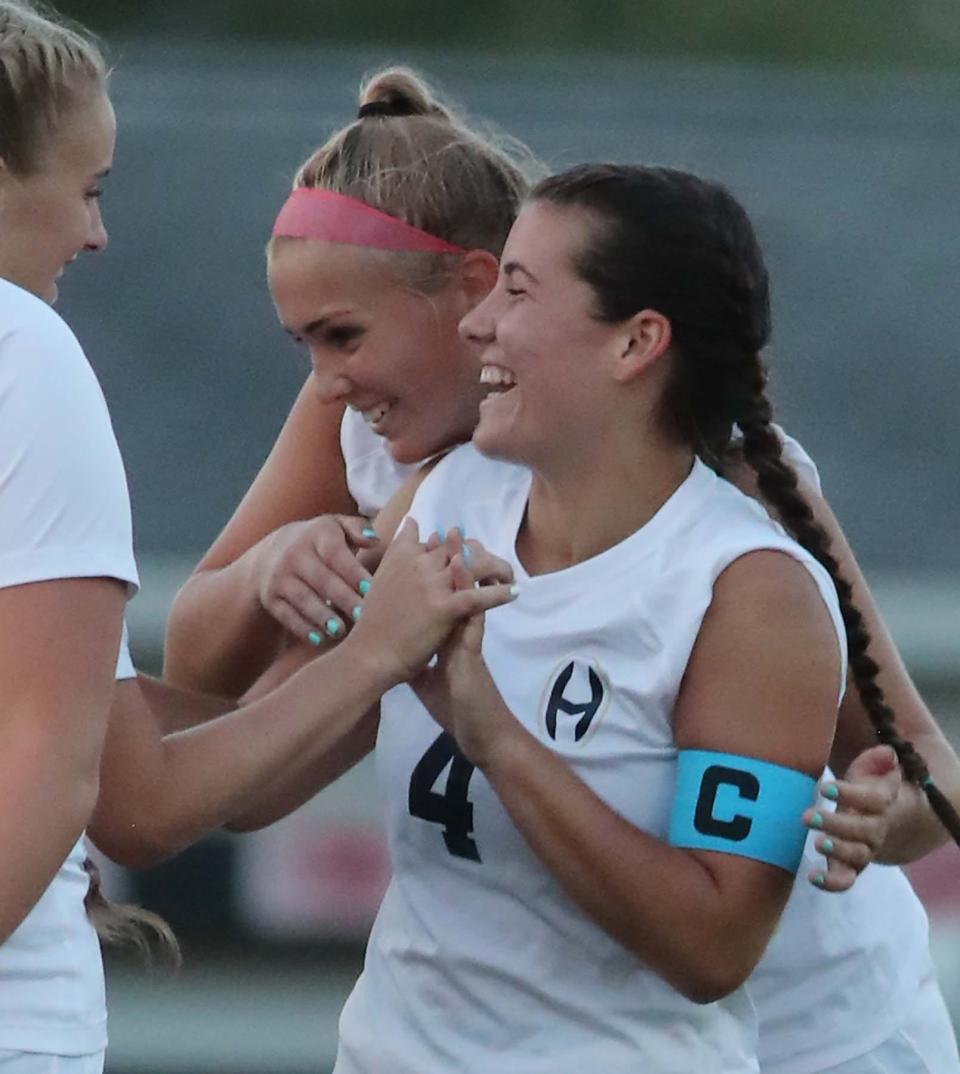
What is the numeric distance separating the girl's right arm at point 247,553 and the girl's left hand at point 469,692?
492mm

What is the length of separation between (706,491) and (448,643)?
1.08 feet

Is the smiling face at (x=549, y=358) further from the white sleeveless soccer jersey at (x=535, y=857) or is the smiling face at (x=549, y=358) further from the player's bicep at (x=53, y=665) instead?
the player's bicep at (x=53, y=665)

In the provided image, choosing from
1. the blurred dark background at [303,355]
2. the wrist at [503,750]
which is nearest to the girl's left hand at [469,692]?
the wrist at [503,750]

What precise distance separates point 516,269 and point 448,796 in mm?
550

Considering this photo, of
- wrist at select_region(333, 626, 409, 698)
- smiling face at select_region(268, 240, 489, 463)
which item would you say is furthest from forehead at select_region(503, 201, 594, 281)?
wrist at select_region(333, 626, 409, 698)

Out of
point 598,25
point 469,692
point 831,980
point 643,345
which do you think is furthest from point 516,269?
point 598,25

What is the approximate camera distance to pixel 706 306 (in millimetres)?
2393

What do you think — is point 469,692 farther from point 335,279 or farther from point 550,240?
point 335,279

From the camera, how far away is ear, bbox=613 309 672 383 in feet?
7.78

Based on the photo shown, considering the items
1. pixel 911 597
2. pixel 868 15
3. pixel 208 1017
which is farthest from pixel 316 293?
pixel 868 15

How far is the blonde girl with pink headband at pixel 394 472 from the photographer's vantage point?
2.53 meters

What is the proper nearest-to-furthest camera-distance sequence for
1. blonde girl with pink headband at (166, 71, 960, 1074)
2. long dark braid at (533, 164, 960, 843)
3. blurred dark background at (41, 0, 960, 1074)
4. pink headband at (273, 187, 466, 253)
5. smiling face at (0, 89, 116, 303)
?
smiling face at (0, 89, 116, 303)
long dark braid at (533, 164, 960, 843)
blonde girl with pink headband at (166, 71, 960, 1074)
pink headband at (273, 187, 466, 253)
blurred dark background at (41, 0, 960, 1074)

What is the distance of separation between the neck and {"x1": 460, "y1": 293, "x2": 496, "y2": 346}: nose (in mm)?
149

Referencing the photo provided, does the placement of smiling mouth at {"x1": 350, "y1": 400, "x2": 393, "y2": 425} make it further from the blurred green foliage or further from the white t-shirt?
the blurred green foliage
